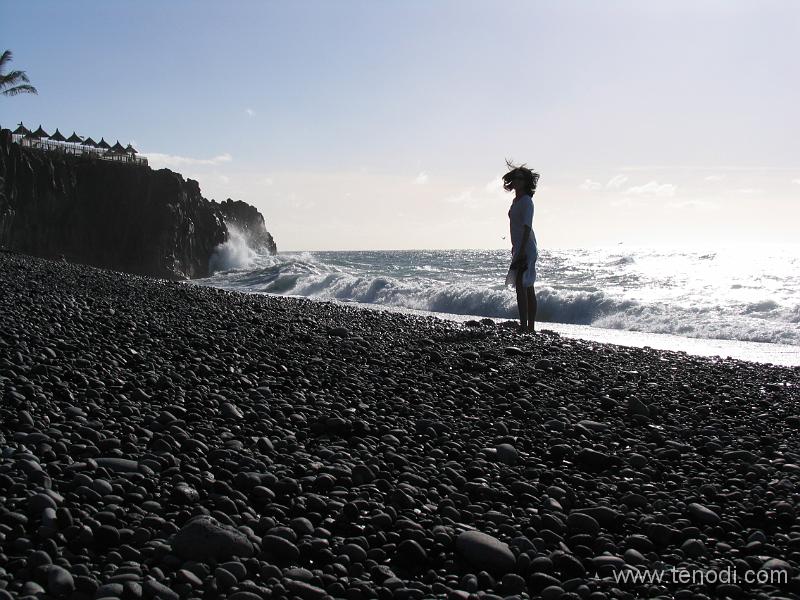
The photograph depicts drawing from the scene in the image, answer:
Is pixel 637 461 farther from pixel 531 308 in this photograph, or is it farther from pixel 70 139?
pixel 70 139

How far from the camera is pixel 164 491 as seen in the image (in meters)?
3.00

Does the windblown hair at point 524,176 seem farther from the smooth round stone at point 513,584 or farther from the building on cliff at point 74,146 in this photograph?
the building on cliff at point 74,146

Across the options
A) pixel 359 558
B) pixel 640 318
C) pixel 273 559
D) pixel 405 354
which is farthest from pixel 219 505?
pixel 640 318

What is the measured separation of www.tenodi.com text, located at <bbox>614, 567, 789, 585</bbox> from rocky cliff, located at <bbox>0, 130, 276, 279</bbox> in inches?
1711

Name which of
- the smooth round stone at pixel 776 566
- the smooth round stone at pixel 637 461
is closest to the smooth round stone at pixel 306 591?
the smooth round stone at pixel 776 566

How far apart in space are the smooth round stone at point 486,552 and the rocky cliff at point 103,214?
4294 centimetres

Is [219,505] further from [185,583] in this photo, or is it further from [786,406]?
[786,406]

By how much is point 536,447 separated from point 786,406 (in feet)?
9.59

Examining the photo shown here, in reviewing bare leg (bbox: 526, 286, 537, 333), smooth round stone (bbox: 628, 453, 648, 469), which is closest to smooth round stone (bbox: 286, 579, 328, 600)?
smooth round stone (bbox: 628, 453, 648, 469)

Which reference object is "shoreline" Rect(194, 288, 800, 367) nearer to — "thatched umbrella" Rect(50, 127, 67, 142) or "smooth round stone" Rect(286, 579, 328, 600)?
"smooth round stone" Rect(286, 579, 328, 600)

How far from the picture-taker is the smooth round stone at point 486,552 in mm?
2527

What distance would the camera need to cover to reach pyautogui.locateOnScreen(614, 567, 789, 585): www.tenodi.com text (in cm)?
243

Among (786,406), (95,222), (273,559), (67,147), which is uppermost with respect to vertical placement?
(67,147)

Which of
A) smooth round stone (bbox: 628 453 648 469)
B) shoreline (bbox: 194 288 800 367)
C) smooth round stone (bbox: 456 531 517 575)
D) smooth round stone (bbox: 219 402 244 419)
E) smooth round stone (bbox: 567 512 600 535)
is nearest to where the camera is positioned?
smooth round stone (bbox: 456 531 517 575)
